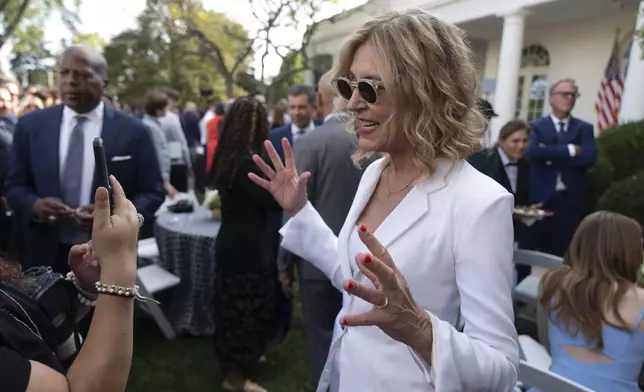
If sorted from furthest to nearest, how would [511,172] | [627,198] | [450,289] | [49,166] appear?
[627,198], [511,172], [49,166], [450,289]

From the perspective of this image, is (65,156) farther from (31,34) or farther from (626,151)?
(31,34)

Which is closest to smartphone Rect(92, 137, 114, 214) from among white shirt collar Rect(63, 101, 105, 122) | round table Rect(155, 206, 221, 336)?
white shirt collar Rect(63, 101, 105, 122)

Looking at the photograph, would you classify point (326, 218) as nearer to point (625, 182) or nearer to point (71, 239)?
point (71, 239)

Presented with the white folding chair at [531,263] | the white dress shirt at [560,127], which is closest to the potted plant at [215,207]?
the white folding chair at [531,263]

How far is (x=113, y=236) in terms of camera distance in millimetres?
1020

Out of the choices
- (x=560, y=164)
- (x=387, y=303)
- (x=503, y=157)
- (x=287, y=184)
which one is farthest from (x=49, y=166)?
(x=560, y=164)

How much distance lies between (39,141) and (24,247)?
630 mm

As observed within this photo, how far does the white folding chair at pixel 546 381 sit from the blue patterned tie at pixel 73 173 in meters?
2.47

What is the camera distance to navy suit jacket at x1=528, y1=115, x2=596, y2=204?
16.3 ft

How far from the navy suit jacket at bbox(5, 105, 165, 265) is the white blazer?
188 cm

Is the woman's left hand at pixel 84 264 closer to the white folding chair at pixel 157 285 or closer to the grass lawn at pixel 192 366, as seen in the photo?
the grass lawn at pixel 192 366

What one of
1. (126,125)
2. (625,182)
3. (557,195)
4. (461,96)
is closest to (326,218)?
(126,125)

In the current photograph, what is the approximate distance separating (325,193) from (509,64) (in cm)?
1068

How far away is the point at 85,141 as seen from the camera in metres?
2.86
